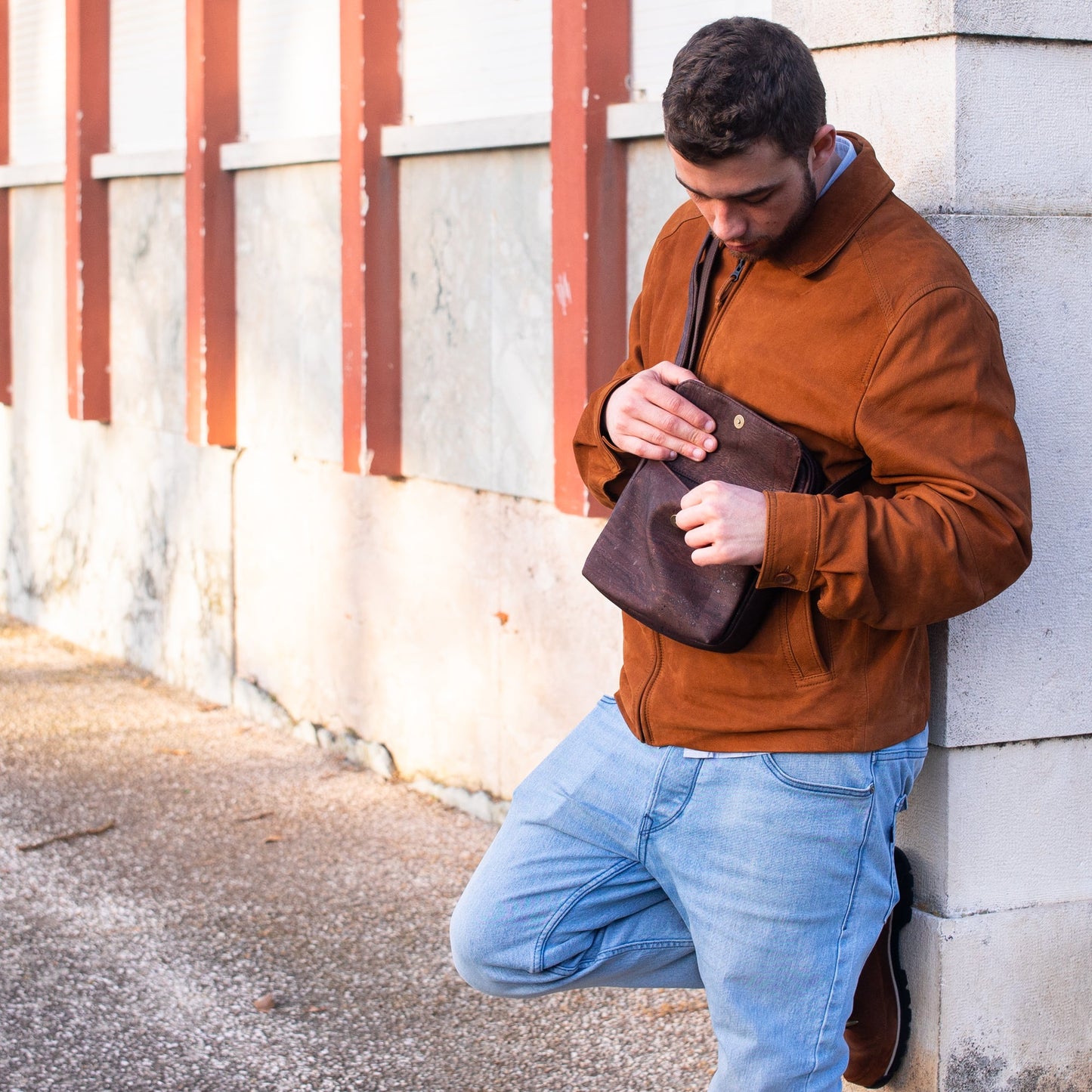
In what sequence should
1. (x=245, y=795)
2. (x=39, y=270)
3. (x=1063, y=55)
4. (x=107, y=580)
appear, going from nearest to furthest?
(x=1063, y=55) < (x=245, y=795) < (x=107, y=580) < (x=39, y=270)

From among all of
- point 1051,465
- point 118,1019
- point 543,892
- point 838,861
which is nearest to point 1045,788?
point 1051,465

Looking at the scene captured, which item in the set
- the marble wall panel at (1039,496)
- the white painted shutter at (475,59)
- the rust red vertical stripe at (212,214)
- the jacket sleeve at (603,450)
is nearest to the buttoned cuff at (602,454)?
the jacket sleeve at (603,450)

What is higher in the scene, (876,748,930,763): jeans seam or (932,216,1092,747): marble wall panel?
(932,216,1092,747): marble wall panel

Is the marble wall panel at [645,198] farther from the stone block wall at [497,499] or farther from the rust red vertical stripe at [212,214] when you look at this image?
the rust red vertical stripe at [212,214]

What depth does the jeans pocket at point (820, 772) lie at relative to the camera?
2.67m

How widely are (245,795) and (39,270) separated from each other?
4148 millimetres

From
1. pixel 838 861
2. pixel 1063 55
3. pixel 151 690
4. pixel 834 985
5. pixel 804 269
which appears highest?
pixel 1063 55

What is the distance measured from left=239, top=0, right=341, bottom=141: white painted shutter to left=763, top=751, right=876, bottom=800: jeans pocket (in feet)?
14.5

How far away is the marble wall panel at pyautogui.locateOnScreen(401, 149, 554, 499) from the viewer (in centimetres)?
554

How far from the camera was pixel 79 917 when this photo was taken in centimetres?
498

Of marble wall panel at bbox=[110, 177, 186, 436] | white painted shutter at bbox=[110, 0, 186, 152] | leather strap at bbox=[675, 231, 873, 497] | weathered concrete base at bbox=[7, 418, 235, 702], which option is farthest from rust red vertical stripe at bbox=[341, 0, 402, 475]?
leather strap at bbox=[675, 231, 873, 497]

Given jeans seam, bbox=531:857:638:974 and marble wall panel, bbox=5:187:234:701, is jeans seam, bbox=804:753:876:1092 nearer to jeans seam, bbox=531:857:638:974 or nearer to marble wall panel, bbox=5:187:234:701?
jeans seam, bbox=531:857:638:974

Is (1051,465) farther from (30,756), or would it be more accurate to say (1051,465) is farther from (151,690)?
(151,690)

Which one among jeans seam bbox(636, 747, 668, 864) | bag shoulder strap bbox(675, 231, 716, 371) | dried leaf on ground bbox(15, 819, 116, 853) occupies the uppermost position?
bag shoulder strap bbox(675, 231, 716, 371)
